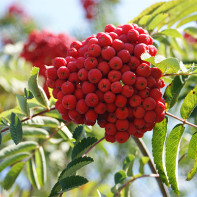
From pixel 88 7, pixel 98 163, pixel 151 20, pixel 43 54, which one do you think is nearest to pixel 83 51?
pixel 151 20

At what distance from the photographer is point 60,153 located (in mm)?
3584

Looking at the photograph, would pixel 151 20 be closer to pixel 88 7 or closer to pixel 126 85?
pixel 126 85

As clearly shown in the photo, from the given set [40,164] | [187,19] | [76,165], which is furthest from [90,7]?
[76,165]

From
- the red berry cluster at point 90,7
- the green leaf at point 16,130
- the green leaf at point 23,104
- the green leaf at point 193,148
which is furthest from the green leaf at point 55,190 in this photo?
the red berry cluster at point 90,7

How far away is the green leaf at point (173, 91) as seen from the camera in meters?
1.74

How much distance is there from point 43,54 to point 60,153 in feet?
3.90

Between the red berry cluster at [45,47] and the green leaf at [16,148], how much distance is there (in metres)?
1.48

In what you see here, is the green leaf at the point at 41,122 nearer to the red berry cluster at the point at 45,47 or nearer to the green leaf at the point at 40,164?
the green leaf at the point at 40,164

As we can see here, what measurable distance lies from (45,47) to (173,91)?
2.25m

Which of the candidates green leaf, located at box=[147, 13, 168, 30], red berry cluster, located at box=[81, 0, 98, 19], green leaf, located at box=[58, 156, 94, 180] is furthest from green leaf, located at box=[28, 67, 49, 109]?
red berry cluster, located at box=[81, 0, 98, 19]

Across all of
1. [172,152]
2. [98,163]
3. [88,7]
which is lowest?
[98,163]

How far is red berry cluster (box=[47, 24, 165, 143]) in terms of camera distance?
150 cm

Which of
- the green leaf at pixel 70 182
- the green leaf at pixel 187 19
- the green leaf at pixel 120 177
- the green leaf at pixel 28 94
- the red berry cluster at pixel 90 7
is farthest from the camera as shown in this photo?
the red berry cluster at pixel 90 7

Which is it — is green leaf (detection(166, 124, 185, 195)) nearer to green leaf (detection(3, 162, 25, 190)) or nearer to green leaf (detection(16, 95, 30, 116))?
green leaf (detection(16, 95, 30, 116))
